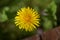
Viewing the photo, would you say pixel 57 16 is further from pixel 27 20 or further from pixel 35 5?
pixel 27 20

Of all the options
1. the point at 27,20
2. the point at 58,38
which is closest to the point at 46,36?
the point at 58,38

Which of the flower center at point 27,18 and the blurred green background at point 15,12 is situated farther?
the blurred green background at point 15,12

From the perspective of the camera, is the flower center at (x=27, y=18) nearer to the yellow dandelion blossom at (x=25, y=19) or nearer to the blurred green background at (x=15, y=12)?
the yellow dandelion blossom at (x=25, y=19)

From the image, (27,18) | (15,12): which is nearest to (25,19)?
(27,18)

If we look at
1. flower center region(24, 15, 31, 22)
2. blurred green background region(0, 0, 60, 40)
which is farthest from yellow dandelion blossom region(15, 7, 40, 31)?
blurred green background region(0, 0, 60, 40)

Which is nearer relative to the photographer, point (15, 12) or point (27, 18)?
point (27, 18)

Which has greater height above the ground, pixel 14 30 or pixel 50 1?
pixel 50 1

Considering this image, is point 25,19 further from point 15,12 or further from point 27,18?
point 15,12

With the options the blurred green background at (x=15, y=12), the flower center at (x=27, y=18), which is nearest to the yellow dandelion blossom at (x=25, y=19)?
the flower center at (x=27, y=18)
